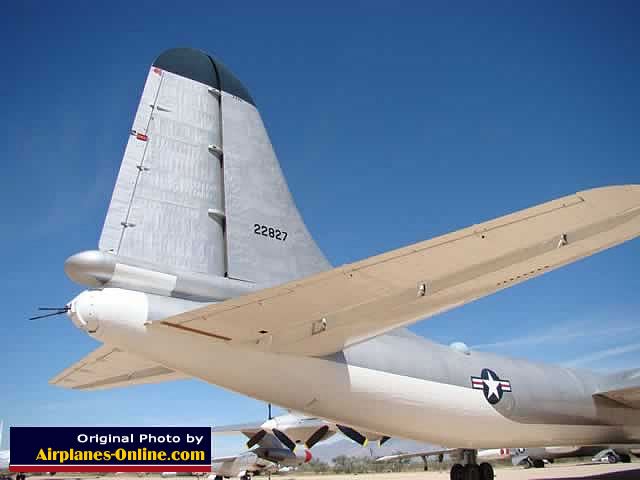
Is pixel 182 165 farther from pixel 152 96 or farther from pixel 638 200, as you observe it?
pixel 638 200

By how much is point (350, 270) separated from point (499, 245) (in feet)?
4.41

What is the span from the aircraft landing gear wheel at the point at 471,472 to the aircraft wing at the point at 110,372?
695 cm

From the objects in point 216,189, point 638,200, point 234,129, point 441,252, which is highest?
point 234,129

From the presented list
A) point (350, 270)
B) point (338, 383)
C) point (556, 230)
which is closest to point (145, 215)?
point (350, 270)

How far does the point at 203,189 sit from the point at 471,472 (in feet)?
29.3

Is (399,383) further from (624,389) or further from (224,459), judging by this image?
(224,459)

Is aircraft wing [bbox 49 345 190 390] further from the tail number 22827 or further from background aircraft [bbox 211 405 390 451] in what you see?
background aircraft [bbox 211 405 390 451]

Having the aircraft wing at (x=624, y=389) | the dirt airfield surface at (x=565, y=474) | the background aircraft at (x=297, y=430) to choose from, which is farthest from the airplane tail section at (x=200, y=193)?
the dirt airfield surface at (x=565, y=474)

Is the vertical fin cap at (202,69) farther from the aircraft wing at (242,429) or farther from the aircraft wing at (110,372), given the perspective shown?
the aircraft wing at (242,429)

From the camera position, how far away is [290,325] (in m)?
5.62

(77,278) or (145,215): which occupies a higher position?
(145,215)

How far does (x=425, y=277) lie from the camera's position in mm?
4957

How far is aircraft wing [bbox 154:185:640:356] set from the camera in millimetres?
Answer: 4484

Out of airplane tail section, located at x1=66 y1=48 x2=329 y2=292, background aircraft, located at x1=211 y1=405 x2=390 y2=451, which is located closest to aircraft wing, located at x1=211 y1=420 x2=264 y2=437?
background aircraft, located at x1=211 y1=405 x2=390 y2=451
